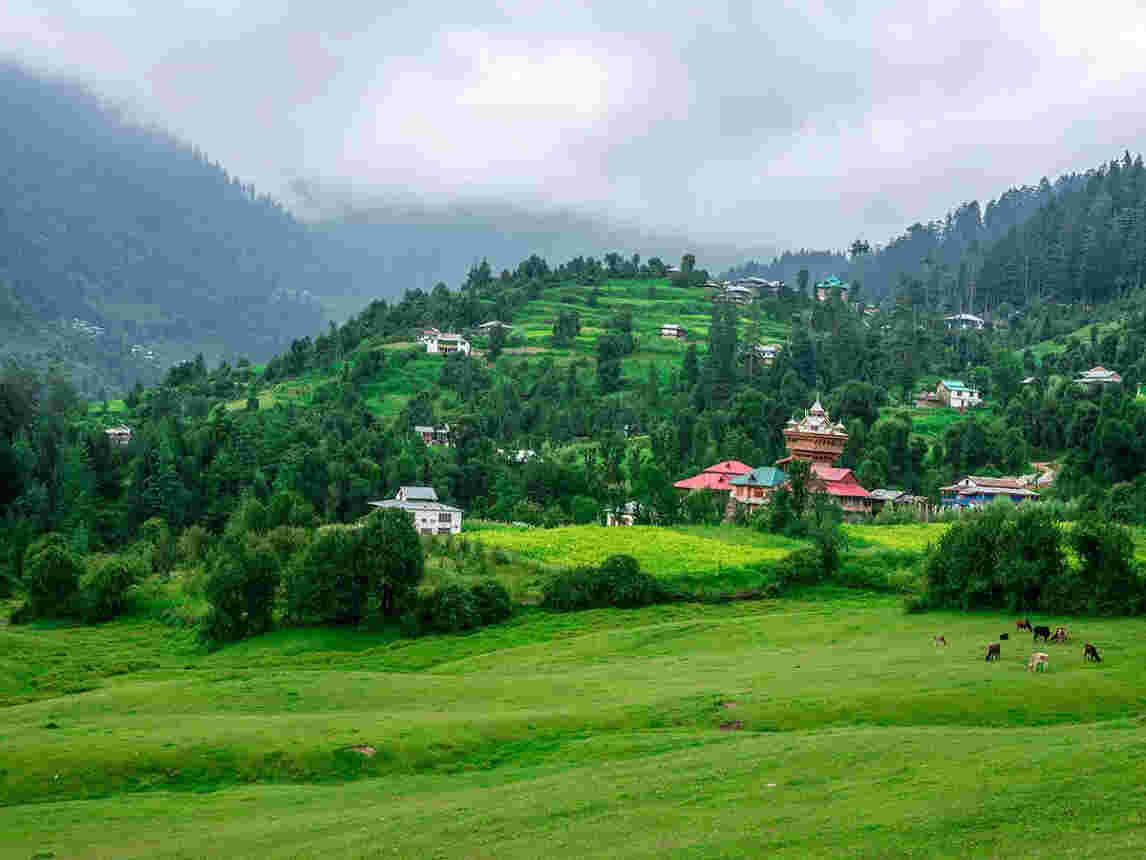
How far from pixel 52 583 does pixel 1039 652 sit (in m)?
60.6

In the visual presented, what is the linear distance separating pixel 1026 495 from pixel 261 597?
67116mm

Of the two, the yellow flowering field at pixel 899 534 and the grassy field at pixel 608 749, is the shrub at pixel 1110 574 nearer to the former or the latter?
the grassy field at pixel 608 749

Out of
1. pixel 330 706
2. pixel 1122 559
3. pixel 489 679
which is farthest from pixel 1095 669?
pixel 330 706

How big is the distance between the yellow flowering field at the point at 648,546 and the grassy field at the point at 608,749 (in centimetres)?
1756

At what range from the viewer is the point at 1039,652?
4591 centimetres

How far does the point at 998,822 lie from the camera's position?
83.9 ft

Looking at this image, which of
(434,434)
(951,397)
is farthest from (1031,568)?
(951,397)

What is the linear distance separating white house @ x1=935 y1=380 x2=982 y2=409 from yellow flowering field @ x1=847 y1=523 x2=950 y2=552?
5240 centimetres

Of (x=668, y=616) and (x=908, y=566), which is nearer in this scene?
(x=668, y=616)

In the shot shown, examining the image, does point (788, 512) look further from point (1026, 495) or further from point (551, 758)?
point (551, 758)

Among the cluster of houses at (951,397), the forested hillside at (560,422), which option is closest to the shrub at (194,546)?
the forested hillside at (560,422)

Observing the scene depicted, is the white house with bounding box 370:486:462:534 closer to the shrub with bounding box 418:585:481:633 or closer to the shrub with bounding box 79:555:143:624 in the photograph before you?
the shrub with bounding box 79:555:143:624

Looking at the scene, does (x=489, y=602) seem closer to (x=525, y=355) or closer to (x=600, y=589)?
(x=600, y=589)

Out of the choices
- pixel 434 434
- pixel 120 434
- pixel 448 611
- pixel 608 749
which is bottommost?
pixel 448 611
